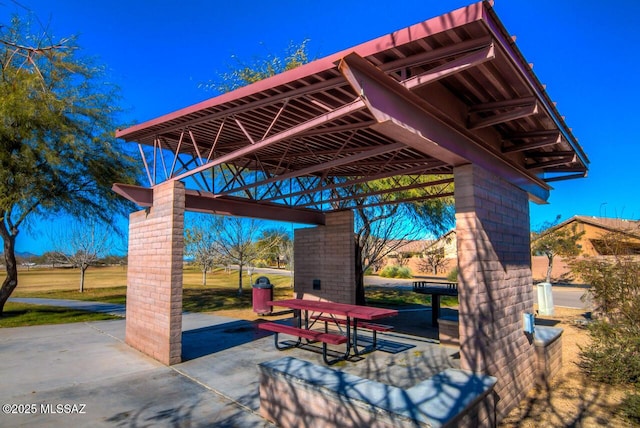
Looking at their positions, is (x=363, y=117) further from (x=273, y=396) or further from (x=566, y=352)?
(x=566, y=352)

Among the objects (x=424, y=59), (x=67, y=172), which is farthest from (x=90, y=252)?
(x=424, y=59)

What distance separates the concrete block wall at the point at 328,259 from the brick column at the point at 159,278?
4.52 meters

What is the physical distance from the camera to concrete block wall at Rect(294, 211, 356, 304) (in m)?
9.95

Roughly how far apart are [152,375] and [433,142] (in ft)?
17.5

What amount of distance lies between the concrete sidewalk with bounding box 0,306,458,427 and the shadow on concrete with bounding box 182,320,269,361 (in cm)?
2

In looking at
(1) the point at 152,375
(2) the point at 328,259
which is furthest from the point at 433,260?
(1) the point at 152,375

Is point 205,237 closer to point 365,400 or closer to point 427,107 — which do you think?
point 427,107

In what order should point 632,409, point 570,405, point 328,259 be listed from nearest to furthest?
point 632,409 → point 570,405 → point 328,259

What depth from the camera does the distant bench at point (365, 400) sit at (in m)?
3.17

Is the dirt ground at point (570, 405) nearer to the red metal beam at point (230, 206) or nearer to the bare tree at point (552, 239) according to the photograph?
the red metal beam at point (230, 206)

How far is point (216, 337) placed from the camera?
28.3 feet

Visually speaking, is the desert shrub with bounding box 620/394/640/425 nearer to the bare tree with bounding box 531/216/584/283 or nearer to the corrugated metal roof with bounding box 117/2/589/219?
the corrugated metal roof with bounding box 117/2/589/219

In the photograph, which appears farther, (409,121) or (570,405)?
(570,405)

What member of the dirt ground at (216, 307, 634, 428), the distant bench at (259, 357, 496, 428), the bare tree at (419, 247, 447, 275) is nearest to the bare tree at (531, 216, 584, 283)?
the bare tree at (419, 247, 447, 275)
